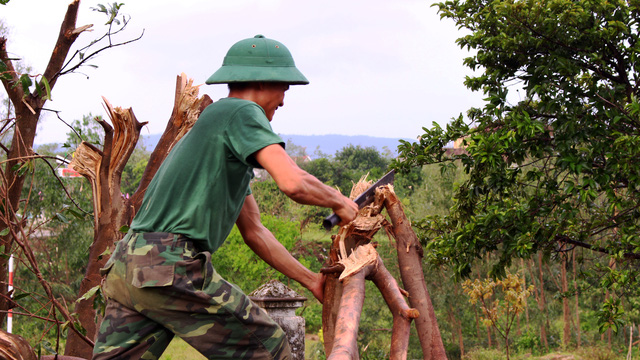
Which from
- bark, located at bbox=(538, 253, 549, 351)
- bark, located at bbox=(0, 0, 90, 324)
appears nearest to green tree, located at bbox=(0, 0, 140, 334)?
bark, located at bbox=(0, 0, 90, 324)

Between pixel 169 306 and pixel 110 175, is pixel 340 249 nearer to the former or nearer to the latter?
pixel 169 306

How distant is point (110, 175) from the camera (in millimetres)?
4328

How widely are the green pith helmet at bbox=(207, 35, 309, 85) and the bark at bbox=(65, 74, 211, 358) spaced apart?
6.85 ft

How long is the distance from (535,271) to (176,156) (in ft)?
56.0

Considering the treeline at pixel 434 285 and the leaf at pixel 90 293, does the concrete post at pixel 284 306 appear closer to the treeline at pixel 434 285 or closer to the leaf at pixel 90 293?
the leaf at pixel 90 293

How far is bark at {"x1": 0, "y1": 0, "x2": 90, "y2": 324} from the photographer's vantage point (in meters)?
3.77

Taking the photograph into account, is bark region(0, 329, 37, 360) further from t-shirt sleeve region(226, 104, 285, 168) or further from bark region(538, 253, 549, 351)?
bark region(538, 253, 549, 351)

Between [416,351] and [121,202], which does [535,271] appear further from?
[121,202]

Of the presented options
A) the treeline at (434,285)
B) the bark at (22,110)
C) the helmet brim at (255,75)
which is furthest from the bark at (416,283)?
the treeline at (434,285)

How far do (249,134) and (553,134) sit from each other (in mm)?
4699

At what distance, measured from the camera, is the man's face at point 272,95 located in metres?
2.34

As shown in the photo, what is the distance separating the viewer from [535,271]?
17.6 meters

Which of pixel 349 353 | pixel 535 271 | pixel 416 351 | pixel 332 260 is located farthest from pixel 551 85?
pixel 535 271

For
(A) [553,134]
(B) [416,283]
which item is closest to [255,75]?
(B) [416,283]
